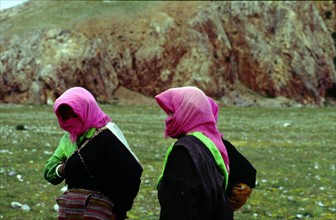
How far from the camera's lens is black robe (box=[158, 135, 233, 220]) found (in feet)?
16.6

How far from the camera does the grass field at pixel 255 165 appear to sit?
548 inches

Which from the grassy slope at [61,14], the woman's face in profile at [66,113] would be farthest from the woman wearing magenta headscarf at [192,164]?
the grassy slope at [61,14]

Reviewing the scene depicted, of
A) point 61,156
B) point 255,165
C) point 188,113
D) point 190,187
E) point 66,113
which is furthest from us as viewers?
point 255,165

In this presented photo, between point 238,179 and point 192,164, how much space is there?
1.33 metres

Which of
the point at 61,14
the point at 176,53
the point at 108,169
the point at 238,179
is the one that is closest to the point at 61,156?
the point at 108,169

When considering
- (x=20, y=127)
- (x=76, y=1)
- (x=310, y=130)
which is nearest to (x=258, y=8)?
(x=76, y=1)

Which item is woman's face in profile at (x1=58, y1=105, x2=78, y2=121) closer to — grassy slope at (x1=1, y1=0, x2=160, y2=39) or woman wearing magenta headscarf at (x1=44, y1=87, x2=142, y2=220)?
woman wearing magenta headscarf at (x1=44, y1=87, x2=142, y2=220)

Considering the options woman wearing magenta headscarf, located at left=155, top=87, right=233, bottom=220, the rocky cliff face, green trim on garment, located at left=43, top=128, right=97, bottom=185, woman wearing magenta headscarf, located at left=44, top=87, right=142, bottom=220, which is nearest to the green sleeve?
green trim on garment, located at left=43, top=128, right=97, bottom=185

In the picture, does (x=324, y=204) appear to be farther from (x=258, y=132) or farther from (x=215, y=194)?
(x=258, y=132)

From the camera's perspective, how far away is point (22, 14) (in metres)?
79.6

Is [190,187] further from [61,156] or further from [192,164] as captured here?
[61,156]

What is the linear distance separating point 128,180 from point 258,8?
7645 centimetres

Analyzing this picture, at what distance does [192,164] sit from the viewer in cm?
514

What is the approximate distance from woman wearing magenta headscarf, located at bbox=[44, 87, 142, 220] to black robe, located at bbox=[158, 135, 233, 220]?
4.90ft
